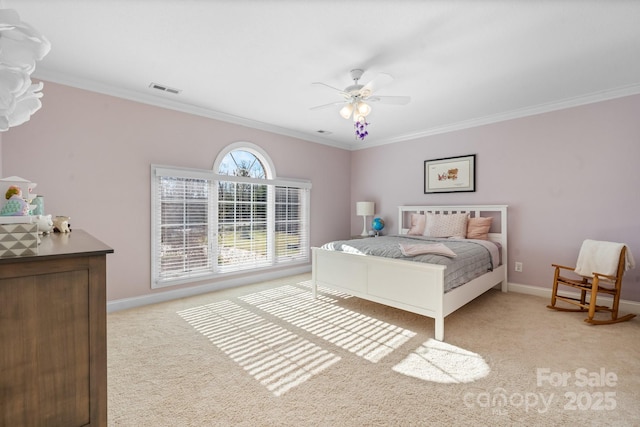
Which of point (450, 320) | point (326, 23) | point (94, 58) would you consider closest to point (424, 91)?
point (326, 23)

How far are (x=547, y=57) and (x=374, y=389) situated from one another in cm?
310

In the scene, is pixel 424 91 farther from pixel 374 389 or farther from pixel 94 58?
pixel 94 58

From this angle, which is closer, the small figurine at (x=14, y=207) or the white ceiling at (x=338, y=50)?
the small figurine at (x=14, y=207)

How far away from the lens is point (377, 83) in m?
2.56

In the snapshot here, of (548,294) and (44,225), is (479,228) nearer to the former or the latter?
(548,294)

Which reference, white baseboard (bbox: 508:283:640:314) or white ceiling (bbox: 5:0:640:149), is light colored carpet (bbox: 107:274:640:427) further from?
white ceiling (bbox: 5:0:640:149)

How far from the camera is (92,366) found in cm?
110

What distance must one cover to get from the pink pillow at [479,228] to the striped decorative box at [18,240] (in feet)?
14.5

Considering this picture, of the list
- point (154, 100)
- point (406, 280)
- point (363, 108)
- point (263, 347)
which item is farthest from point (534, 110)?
point (154, 100)

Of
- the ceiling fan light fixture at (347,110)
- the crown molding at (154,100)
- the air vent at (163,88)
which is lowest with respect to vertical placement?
the ceiling fan light fixture at (347,110)

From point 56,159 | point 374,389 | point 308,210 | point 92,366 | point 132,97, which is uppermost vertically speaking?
point 132,97

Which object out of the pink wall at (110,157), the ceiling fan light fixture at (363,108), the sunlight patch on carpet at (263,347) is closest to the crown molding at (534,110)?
the ceiling fan light fixture at (363,108)

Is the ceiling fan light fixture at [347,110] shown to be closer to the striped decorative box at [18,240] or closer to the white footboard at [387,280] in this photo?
the white footboard at [387,280]

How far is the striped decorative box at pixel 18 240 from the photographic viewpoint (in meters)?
0.95
